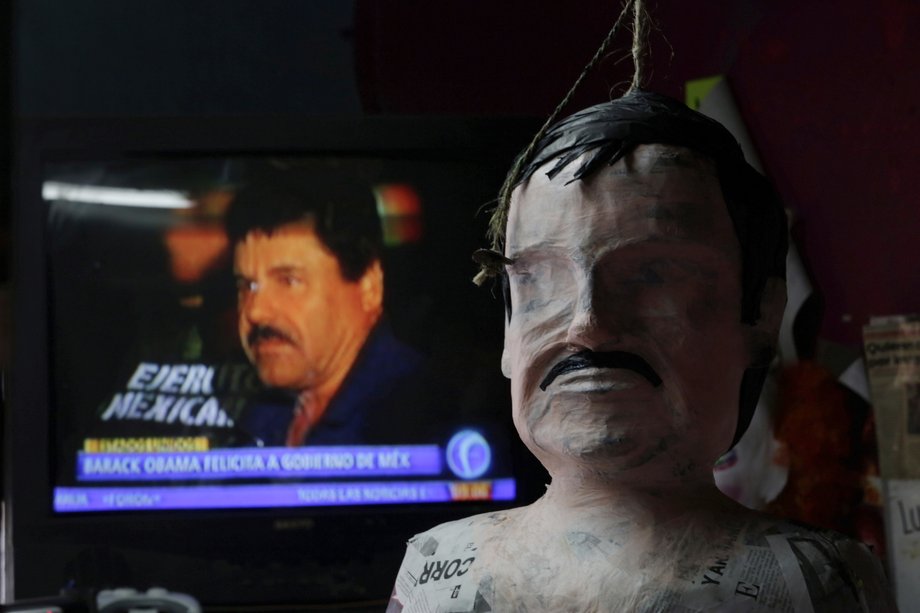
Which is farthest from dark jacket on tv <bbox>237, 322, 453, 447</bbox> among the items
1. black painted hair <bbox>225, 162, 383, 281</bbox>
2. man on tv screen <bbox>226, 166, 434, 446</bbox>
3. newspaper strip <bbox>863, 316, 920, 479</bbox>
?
newspaper strip <bbox>863, 316, 920, 479</bbox>

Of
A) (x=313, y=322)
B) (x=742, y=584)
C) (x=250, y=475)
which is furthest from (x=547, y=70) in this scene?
(x=742, y=584)

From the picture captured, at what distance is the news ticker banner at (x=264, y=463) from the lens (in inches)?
70.1

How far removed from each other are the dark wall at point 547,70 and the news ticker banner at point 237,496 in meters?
0.67

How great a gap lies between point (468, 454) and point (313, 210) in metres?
0.46

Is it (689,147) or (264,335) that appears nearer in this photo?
(689,147)

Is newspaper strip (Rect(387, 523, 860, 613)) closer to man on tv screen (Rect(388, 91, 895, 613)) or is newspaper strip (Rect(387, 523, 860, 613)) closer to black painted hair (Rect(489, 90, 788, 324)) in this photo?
man on tv screen (Rect(388, 91, 895, 613))

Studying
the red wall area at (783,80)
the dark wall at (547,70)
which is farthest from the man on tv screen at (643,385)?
the dark wall at (547,70)

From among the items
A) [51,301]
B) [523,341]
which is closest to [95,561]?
[51,301]

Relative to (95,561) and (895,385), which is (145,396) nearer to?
(95,561)

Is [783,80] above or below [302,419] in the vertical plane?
above

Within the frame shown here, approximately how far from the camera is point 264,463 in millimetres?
1785

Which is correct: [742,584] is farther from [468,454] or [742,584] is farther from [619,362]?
[468,454]

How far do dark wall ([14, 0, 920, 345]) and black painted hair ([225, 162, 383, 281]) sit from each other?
276 mm

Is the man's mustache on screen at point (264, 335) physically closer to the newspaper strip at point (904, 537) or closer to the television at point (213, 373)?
the television at point (213, 373)
